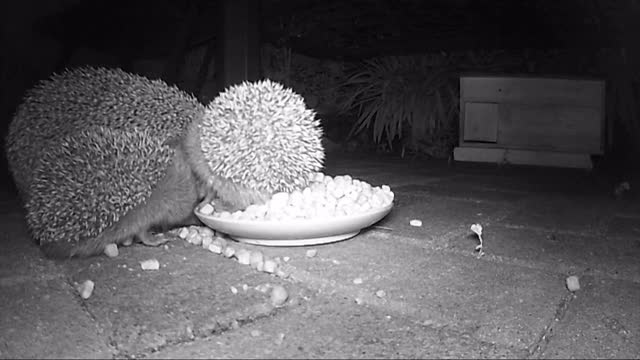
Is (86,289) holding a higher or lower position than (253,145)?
lower

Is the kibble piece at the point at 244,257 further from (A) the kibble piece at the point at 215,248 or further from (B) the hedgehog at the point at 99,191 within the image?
(B) the hedgehog at the point at 99,191

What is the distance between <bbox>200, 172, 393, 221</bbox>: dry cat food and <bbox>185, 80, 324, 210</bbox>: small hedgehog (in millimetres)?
32

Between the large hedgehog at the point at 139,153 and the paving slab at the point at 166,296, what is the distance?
0.32ft

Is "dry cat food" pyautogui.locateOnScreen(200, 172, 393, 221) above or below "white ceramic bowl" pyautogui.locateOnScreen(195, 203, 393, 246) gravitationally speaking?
above

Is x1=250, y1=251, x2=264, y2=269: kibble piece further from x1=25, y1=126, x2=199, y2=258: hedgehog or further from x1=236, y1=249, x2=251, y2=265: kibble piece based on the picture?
x1=25, y1=126, x2=199, y2=258: hedgehog

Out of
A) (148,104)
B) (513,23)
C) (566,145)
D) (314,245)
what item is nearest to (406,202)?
(314,245)

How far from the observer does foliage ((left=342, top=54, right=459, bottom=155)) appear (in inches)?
139

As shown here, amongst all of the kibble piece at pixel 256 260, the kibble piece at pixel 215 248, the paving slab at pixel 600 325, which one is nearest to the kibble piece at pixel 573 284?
the paving slab at pixel 600 325

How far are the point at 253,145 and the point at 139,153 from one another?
0.24m

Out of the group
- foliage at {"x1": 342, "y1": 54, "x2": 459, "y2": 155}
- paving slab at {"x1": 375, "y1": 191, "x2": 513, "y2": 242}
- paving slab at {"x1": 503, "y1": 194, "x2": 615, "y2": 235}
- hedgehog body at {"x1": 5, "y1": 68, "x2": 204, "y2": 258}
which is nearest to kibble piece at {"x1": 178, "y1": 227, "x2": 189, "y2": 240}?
hedgehog body at {"x1": 5, "y1": 68, "x2": 204, "y2": 258}

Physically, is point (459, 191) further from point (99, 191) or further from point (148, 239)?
point (99, 191)

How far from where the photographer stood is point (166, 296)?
3.56 ft

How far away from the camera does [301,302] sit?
107cm

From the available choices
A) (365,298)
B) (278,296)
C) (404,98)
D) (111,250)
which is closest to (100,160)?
(111,250)
